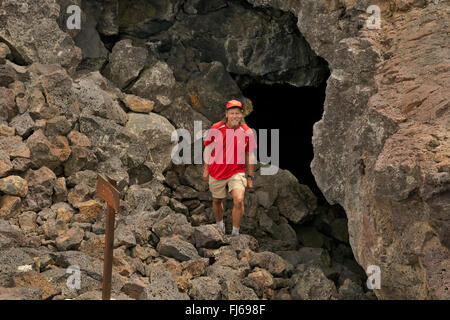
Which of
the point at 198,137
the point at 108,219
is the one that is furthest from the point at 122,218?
the point at 198,137

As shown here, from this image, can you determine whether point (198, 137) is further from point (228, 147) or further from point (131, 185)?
point (228, 147)

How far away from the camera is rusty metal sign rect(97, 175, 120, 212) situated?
4.44 metres

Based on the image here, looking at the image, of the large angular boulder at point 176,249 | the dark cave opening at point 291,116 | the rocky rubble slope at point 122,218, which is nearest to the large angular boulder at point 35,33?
the rocky rubble slope at point 122,218

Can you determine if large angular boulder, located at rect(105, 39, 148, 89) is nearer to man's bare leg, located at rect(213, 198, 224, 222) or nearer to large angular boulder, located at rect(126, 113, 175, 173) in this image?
large angular boulder, located at rect(126, 113, 175, 173)

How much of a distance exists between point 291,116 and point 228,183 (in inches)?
134

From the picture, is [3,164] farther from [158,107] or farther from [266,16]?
[266,16]

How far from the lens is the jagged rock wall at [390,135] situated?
4.88 metres

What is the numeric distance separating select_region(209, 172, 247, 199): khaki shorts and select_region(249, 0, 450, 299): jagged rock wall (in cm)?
80

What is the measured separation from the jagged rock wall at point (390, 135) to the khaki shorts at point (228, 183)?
0.80 metres

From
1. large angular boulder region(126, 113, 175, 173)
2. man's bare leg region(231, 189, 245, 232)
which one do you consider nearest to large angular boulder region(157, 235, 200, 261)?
man's bare leg region(231, 189, 245, 232)

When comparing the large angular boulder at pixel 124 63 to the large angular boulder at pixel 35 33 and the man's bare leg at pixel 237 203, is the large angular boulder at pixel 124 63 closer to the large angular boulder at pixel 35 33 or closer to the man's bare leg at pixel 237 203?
the large angular boulder at pixel 35 33

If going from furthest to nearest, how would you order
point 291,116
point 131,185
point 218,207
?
1. point 291,116
2. point 131,185
3. point 218,207

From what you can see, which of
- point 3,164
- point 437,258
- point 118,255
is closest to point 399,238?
point 437,258

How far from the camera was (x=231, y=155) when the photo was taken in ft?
22.5
